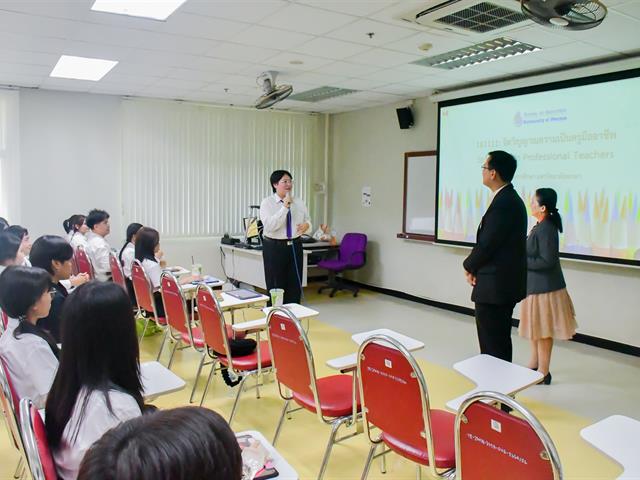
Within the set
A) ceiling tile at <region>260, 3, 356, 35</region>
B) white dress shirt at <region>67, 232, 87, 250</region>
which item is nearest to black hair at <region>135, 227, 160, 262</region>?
white dress shirt at <region>67, 232, 87, 250</region>

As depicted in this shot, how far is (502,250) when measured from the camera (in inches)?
128

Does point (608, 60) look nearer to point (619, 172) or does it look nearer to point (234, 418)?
point (619, 172)

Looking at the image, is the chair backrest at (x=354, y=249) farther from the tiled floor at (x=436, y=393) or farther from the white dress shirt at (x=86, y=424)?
the white dress shirt at (x=86, y=424)

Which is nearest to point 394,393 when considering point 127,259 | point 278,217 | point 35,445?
point 35,445

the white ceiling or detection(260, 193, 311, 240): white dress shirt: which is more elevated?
the white ceiling

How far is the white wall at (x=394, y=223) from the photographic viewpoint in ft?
16.9

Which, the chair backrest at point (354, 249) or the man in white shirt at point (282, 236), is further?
the chair backrest at point (354, 249)

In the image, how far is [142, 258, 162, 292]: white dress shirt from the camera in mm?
4391

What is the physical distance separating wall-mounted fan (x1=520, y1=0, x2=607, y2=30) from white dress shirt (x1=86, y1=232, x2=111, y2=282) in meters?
4.36

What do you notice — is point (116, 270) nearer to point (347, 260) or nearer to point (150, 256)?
point (150, 256)

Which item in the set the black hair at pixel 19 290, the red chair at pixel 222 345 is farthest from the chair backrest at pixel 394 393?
the black hair at pixel 19 290

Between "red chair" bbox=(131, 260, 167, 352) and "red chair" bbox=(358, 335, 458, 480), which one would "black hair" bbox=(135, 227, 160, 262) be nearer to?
"red chair" bbox=(131, 260, 167, 352)

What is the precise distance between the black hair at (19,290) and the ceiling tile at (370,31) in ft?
9.02

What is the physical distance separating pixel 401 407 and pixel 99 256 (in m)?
4.13
